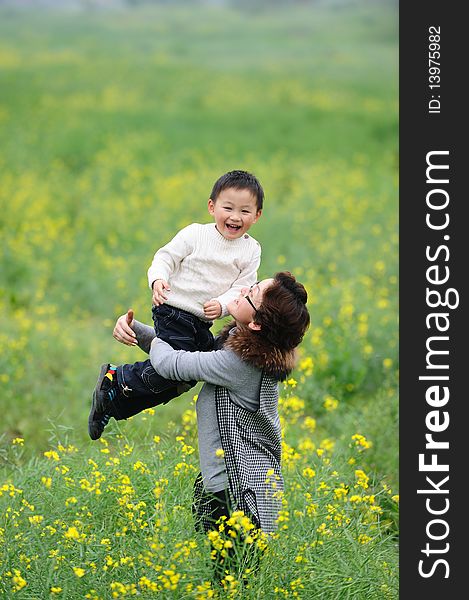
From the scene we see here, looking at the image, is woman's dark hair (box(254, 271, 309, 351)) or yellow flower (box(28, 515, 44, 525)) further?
yellow flower (box(28, 515, 44, 525))

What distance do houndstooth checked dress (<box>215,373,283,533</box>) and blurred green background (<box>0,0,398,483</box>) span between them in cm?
138

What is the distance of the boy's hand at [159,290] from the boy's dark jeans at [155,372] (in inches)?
5.1

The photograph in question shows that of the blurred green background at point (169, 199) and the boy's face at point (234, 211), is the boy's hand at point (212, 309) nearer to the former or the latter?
the boy's face at point (234, 211)

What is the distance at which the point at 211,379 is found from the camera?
3836mm

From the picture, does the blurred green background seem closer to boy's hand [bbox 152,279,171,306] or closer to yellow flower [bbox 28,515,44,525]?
yellow flower [bbox 28,515,44,525]

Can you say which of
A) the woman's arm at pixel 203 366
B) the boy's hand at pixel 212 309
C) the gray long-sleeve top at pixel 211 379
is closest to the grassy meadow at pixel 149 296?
the gray long-sleeve top at pixel 211 379

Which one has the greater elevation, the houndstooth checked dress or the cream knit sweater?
the cream knit sweater

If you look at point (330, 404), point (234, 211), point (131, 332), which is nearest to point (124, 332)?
point (131, 332)

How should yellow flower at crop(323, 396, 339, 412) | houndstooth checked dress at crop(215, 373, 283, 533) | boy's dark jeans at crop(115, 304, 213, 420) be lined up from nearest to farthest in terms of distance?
houndstooth checked dress at crop(215, 373, 283, 533) → boy's dark jeans at crop(115, 304, 213, 420) → yellow flower at crop(323, 396, 339, 412)

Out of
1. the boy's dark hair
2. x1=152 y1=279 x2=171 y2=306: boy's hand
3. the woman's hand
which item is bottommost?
the woman's hand

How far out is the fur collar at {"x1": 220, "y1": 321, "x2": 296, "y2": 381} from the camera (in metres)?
3.81

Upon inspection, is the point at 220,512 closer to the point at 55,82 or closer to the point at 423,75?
the point at 423,75

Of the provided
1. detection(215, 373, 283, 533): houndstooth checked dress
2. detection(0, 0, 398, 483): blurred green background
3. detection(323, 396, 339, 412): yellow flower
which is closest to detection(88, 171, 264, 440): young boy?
detection(215, 373, 283, 533): houndstooth checked dress

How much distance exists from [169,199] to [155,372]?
8981 millimetres
